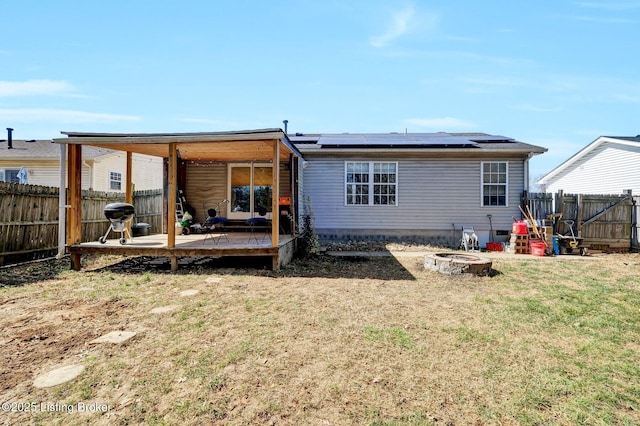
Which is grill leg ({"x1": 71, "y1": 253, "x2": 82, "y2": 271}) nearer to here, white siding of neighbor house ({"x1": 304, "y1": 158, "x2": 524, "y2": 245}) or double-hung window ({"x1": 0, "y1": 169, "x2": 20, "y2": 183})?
white siding of neighbor house ({"x1": 304, "y1": 158, "x2": 524, "y2": 245})

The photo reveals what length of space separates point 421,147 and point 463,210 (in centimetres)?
249

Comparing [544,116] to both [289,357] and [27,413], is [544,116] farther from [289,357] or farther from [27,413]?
[27,413]

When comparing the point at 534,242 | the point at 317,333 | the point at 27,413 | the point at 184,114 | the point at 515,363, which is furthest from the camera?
the point at 184,114

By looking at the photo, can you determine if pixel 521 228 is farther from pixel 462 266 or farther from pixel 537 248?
pixel 462 266

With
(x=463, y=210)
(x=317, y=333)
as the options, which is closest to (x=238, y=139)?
(x=317, y=333)

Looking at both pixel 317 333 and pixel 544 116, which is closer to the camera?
pixel 317 333

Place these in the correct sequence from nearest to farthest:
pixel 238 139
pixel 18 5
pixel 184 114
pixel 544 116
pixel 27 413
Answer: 1. pixel 27 413
2. pixel 238 139
3. pixel 18 5
4. pixel 184 114
5. pixel 544 116

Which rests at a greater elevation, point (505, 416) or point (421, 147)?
point (421, 147)

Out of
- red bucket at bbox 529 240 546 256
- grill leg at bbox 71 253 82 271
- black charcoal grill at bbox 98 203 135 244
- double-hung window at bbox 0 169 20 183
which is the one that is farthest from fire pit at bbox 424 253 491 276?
double-hung window at bbox 0 169 20 183

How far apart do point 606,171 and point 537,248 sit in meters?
9.41

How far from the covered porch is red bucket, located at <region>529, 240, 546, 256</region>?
6.82 meters

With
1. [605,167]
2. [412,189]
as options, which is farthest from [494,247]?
[605,167]

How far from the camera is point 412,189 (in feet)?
35.3

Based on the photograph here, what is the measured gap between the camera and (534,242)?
9.40 metres
